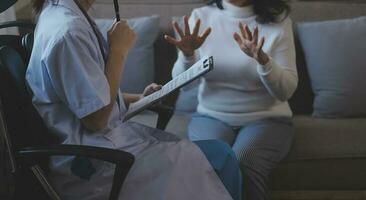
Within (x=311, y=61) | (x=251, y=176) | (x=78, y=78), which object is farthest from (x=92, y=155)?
(x=311, y=61)

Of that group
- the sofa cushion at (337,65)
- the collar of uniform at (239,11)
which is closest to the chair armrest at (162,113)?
the collar of uniform at (239,11)

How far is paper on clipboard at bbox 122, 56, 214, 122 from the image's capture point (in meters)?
1.27

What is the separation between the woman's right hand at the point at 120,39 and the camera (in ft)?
4.31

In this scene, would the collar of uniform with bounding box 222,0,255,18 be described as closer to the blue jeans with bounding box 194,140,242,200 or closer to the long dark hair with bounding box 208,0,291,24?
the long dark hair with bounding box 208,0,291,24

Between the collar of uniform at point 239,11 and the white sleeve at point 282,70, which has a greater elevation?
the collar of uniform at point 239,11

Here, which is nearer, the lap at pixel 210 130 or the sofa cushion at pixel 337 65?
the lap at pixel 210 130

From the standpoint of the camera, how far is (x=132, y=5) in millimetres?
2295

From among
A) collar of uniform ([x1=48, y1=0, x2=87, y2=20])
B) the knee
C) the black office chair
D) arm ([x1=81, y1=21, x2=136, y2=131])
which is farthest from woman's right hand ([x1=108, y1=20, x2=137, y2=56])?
the knee

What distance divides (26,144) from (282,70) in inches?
37.7

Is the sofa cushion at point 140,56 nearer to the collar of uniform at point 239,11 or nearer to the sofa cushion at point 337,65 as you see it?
the collar of uniform at point 239,11

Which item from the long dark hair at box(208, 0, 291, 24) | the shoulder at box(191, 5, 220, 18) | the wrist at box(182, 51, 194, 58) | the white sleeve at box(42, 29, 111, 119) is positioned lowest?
the wrist at box(182, 51, 194, 58)

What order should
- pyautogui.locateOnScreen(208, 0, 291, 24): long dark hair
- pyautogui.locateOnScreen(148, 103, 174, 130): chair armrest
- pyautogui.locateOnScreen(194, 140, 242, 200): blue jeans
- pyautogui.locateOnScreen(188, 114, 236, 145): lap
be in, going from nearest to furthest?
pyautogui.locateOnScreen(194, 140, 242, 200): blue jeans, pyautogui.locateOnScreen(148, 103, 174, 130): chair armrest, pyautogui.locateOnScreen(188, 114, 236, 145): lap, pyautogui.locateOnScreen(208, 0, 291, 24): long dark hair

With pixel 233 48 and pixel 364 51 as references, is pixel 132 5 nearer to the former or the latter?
pixel 233 48

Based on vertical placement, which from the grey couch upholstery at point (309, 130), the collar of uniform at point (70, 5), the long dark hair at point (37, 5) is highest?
the collar of uniform at point (70, 5)
